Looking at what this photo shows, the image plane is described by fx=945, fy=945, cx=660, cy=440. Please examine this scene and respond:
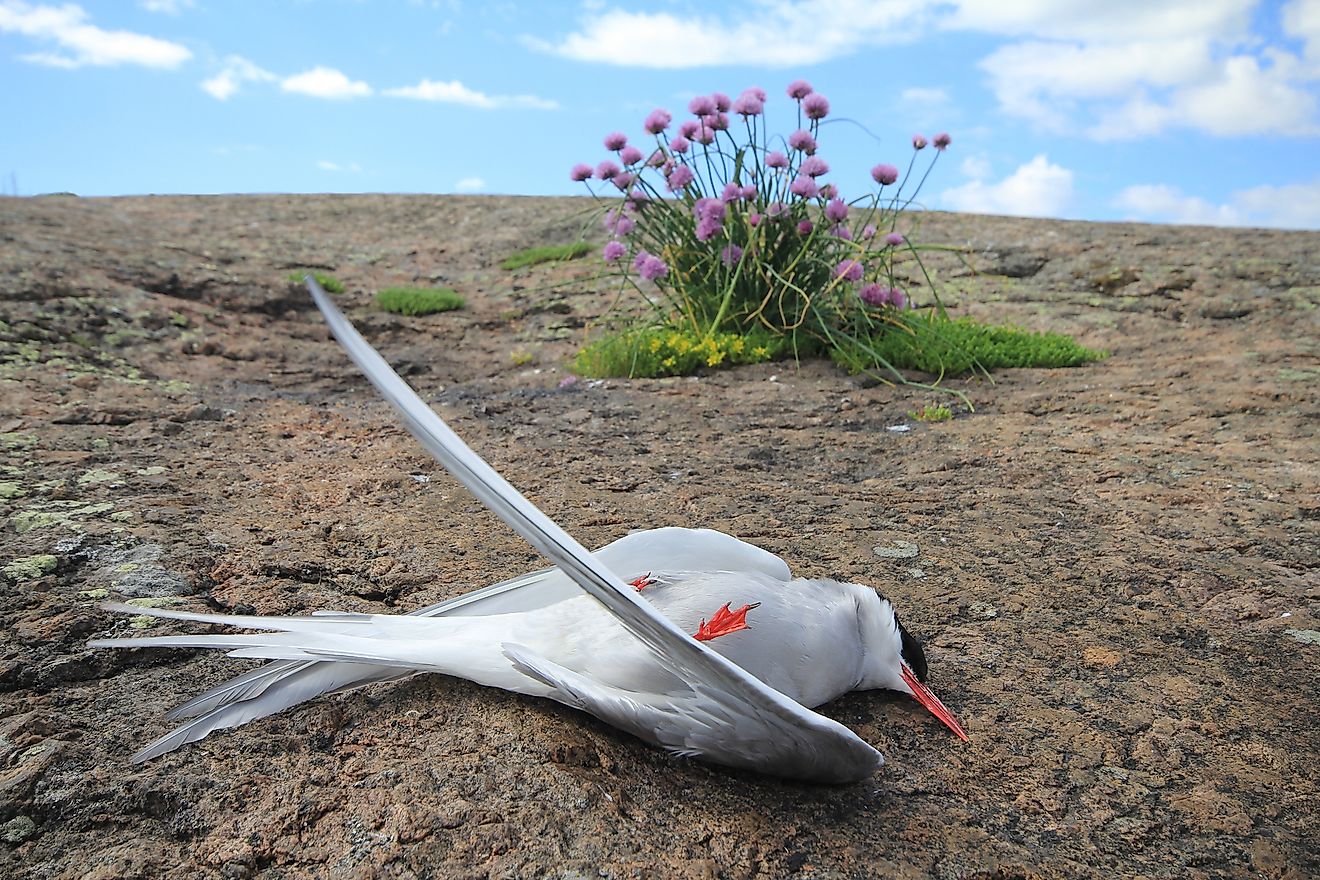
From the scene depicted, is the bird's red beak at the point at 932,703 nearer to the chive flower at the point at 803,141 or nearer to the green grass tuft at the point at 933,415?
the green grass tuft at the point at 933,415

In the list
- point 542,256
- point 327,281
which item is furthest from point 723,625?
point 542,256

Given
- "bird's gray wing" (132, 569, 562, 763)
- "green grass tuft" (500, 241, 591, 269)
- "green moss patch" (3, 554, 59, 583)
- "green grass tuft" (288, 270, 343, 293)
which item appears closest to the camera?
"bird's gray wing" (132, 569, 562, 763)

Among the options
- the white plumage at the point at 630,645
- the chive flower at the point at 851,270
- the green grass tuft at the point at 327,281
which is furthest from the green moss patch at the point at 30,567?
the green grass tuft at the point at 327,281

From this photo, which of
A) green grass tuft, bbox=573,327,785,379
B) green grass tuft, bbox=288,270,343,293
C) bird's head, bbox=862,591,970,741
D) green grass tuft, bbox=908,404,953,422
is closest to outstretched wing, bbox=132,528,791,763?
bird's head, bbox=862,591,970,741

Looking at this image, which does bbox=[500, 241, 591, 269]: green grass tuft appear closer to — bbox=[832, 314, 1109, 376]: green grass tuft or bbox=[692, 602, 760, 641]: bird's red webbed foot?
bbox=[832, 314, 1109, 376]: green grass tuft

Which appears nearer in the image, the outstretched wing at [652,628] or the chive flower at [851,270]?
the outstretched wing at [652,628]

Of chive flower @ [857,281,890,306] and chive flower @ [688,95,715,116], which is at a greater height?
chive flower @ [688,95,715,116]

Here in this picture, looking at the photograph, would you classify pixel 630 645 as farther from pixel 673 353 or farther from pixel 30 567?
pixel 673 353
